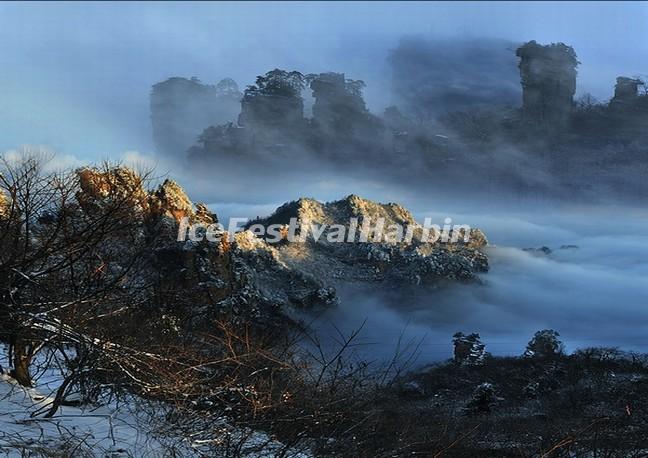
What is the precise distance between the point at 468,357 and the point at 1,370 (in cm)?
3758

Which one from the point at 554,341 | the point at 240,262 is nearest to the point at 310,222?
the point at 240,262

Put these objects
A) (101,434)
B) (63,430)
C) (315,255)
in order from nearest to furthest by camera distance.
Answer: (63,430)
(101,434)
(315,255)

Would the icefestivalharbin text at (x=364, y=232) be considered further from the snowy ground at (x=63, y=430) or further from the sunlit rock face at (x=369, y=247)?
the snowy ground at (x=63, y=430)

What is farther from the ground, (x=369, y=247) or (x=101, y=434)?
(x=369, y=247)

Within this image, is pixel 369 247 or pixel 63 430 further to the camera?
pixel 369 247

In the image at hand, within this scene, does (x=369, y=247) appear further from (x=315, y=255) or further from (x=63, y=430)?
(x=63, y=430)

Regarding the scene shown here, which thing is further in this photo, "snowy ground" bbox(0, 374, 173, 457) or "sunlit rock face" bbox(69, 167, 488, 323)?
"sunlit rock face" bbox(69, 167, 488, 323)

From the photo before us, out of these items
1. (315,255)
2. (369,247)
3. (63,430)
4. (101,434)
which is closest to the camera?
(63,430)

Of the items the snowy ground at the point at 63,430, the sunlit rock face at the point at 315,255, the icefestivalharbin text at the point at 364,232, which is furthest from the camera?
the icefestivalharbin text at the point at 364,232

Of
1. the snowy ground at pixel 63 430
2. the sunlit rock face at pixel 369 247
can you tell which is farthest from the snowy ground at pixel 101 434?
the sunlit rock face at pixel 369 247

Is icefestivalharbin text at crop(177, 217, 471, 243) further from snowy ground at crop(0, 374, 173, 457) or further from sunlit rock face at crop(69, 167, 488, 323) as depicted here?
snowy ground at crop(0, 374, 173, 457)

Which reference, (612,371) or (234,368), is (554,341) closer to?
(612,371)

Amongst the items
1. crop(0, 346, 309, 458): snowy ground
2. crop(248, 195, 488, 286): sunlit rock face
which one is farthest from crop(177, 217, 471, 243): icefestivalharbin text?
crop(0, 346, 309, 458): snowy ground

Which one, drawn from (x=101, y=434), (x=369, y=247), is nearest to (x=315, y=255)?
(x=369, y=247)
